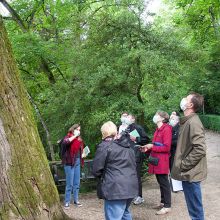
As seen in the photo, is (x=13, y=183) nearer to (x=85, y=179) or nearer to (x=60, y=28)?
(x=85, y=179)

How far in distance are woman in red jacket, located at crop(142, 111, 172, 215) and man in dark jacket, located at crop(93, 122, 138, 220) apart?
5.93 ft

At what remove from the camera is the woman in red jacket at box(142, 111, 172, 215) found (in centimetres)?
614

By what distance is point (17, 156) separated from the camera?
15.1ft

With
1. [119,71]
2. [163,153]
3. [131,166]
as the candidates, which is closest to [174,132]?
[163,153]

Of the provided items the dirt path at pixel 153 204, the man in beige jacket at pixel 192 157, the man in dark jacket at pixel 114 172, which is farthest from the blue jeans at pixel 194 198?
the dirt path at pixel 153 204

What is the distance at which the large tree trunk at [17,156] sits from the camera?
4.56 metres

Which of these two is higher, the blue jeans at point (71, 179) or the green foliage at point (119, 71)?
the green foliage at point (119, 71)

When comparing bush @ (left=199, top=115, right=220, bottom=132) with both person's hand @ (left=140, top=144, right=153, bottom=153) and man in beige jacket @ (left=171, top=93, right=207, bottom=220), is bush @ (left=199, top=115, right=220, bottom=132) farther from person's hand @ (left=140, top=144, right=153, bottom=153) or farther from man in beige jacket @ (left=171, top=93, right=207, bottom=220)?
man in beige jacket @ (left=171, top=93, right=207, bottom=220)

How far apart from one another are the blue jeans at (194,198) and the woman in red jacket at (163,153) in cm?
159

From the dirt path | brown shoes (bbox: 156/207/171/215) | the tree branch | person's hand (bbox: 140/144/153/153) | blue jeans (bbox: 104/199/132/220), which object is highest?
the tree branch

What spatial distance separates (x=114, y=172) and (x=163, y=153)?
2.14 m

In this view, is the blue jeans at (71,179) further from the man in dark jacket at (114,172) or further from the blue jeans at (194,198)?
the blue jeans at (194,198)

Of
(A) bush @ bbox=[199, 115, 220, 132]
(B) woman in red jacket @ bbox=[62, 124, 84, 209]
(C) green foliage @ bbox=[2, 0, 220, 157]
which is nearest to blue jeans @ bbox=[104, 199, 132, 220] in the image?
(B) woman in red jacket @ bbox=[62, 124, 84, 209]

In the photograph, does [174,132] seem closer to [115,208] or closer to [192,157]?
[192,157]
